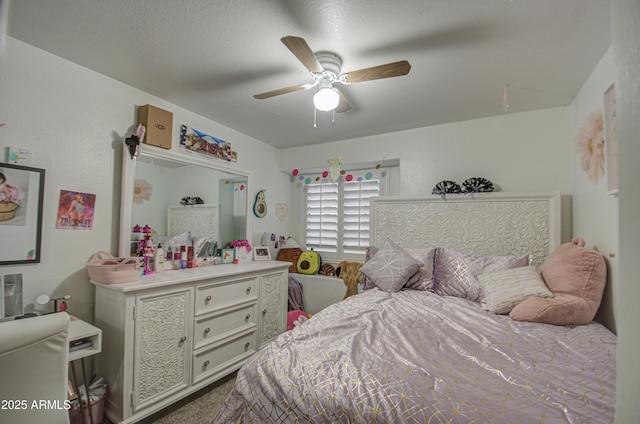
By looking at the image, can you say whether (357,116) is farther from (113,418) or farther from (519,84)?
(113,418)

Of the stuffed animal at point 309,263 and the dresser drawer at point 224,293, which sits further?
the stuffed animal at point 309,263

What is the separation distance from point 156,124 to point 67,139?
0.61m

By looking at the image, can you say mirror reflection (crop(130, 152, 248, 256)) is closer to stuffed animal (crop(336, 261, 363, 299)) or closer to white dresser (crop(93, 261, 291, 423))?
white dresser (crop(93, 261, 291, 423))

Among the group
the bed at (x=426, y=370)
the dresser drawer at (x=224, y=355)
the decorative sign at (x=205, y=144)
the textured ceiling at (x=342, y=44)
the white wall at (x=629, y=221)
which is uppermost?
the textured ceiling at (x=342, y=44)

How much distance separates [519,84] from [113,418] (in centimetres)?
374

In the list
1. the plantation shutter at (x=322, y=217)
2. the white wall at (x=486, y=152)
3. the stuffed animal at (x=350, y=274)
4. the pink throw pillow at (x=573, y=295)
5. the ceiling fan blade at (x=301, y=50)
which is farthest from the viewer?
the plantation shutter at (x=322, y=217)

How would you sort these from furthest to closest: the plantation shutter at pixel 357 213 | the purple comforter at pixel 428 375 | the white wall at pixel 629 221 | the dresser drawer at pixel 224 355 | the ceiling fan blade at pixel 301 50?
the plantation shutter at pixel 357 213
the dresser drawer at pixel 224 355
the ceiling fan blade at pixel 301 50
the purple comforter at pixel 428 375
the white wall at pixel 629 221

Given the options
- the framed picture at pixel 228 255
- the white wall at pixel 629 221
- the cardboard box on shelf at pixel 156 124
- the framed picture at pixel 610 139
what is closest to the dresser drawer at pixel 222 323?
the framed picture at pixel 228 255

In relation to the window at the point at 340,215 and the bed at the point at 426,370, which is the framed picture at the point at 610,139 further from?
the window at the point at 340,215

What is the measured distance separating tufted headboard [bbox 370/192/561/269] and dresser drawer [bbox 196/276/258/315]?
1.47m

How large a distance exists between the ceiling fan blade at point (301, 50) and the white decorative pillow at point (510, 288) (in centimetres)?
194

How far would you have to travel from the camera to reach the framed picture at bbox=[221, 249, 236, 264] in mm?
3016

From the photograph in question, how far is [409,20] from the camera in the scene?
1525 millimetres

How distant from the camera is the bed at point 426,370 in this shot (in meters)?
0.92
